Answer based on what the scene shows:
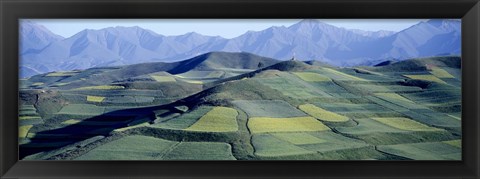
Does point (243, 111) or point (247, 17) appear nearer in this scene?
point (247, 17)

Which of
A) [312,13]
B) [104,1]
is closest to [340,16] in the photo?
[312,13]

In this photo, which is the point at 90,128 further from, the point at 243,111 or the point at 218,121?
the point at 243,111

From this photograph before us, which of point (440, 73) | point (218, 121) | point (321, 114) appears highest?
point (440, 73)

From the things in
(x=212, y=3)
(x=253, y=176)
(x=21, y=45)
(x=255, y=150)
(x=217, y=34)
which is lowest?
(x=255, y=150)

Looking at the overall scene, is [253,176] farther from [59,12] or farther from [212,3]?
[59,12]

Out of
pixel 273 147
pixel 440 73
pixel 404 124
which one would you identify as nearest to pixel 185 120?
pixel 273 147
